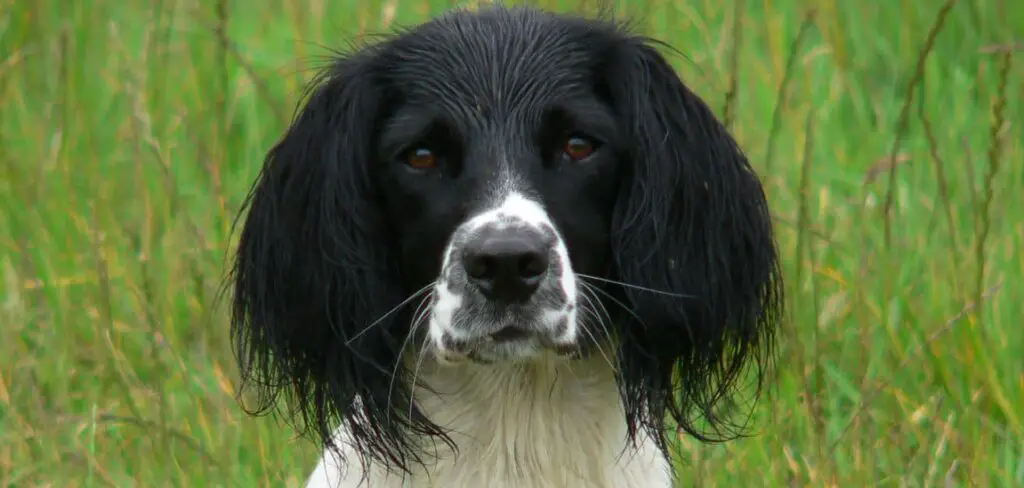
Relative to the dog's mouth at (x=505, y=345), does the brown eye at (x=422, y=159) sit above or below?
above

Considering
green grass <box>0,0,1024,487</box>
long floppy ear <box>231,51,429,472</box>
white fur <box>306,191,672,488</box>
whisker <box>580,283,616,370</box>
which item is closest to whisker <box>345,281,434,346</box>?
long floppy ear <box>231,51,429,472</box>

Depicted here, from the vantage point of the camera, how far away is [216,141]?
632cm

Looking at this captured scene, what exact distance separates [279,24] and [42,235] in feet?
6.66

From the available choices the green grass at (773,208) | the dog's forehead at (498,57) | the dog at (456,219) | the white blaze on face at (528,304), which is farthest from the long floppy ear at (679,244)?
the green grass at (773,208)

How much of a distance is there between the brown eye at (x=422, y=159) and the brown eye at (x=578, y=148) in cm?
29

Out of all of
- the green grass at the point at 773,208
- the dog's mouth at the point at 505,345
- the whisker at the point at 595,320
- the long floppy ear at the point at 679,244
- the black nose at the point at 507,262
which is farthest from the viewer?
the green grass at the point at 773,208

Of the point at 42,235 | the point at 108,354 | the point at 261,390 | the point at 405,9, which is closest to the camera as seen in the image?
the point at 261,390

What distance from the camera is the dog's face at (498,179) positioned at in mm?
3449

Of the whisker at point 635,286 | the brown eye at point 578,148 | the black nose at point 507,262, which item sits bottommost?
the whisker at point 635,286

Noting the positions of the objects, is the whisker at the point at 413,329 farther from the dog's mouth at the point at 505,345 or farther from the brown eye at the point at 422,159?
the brown eye at the point at 422,159

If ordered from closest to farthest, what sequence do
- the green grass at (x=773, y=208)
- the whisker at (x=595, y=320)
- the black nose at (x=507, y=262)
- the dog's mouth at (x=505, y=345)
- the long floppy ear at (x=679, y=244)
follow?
the black nose at (x=507, y=262) < the dog's mouth at (x=505, y=345) < the whisker at (x=595, y=320) < the long floppy ear at (x=679, y=244) < the green grass at (x=773, y=208)

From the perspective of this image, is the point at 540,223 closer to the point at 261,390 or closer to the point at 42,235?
the point at 261,390

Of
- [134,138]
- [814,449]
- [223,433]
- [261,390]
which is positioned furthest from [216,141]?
[814,449]

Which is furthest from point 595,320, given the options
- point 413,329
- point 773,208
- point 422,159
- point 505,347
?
point 773,208
